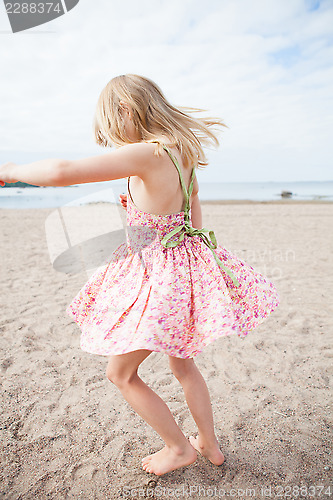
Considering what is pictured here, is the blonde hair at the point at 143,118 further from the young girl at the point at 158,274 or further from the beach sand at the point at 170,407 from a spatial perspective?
the beach sand at the point at 170,407

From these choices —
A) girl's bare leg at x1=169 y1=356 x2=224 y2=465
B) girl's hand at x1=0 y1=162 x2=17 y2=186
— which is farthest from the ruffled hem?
girl's hand at x1=0 y1=162 x2=17 y2=186

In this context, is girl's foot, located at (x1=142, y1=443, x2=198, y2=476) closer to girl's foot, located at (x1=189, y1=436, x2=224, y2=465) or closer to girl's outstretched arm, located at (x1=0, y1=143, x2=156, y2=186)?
girl's foot, located at (x1=189, y1=436, x2=224, y2=465)

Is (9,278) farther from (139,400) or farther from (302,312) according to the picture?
(139,400)

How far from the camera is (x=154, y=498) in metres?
1.74

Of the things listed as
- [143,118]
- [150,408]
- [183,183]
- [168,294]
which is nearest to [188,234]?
[183,183]

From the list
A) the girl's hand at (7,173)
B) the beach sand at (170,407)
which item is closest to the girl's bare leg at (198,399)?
the beach sand at (170,407)

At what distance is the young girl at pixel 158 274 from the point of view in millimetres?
1438

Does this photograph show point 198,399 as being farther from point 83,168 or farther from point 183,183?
point 83,168

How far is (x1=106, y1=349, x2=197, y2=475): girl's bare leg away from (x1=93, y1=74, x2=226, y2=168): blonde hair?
0.91 meters

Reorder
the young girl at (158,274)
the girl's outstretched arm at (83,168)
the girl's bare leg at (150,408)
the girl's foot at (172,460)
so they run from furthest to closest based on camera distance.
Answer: the girl's foot at (172,460), the girl's bare leg at (150,408), the young girl at (158,274), the girl's outstretched arm at (83,168)

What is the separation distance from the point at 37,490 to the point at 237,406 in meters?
1.26

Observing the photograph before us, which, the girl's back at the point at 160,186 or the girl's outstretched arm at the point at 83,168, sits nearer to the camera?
the girl's outstretched arm at the point at 83,168

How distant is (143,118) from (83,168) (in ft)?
1.63

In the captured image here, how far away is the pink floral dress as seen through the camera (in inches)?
57.2
